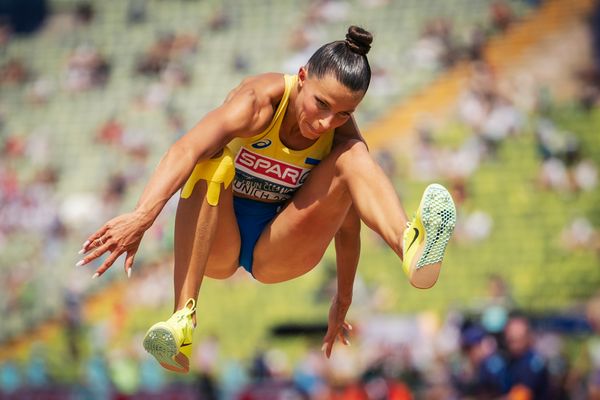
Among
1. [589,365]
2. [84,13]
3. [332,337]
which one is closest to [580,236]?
[589,365]

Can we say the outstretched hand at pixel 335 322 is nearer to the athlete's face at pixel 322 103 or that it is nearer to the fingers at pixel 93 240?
the athlete's face at pixel 322 103

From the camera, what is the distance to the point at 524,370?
6.94m

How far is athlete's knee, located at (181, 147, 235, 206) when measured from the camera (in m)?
3.91

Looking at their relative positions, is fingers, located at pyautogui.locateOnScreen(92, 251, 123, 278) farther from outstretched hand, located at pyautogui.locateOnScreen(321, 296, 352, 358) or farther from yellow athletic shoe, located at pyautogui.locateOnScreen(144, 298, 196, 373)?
outstretched hand, located at pyautogui.locateOnScreen(321, 296, 352, 358)

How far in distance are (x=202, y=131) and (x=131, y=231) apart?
0.51 meters

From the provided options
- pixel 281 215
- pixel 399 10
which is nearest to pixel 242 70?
pixel 399 10

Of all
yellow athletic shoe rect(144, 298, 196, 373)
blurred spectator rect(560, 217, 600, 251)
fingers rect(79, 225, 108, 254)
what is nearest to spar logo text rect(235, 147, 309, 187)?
yellow athletic shoe rect(144, 298, 196, 373)

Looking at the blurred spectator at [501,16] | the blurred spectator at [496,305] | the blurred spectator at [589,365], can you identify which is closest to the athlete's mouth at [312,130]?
the blurred spectator at [496,305]

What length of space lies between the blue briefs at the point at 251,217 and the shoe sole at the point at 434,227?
1130 millimetres

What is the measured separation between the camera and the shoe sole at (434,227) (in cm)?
345

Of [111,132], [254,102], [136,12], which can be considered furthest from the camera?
[136,12]

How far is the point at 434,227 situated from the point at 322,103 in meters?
0.72

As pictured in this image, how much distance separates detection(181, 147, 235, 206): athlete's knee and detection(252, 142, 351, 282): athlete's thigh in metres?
0.42

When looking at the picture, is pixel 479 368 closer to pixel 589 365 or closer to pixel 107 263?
pixel 589 365
